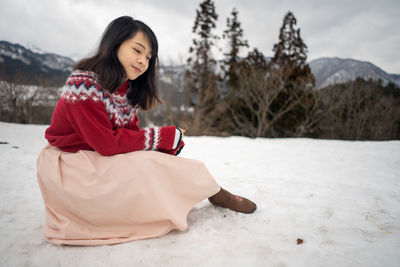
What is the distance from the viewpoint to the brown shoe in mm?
1589

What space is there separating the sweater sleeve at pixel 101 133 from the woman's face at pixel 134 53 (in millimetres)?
371

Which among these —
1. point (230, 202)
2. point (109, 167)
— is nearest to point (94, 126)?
point (109, 167)

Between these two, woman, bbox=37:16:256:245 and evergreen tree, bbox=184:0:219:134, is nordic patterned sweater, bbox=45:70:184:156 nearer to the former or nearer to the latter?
woman, bbox=37:16:256:245

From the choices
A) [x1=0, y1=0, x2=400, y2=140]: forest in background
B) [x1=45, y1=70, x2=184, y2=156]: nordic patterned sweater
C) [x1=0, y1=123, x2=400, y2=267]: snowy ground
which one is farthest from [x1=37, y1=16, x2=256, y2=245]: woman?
[x1=0, y1=0, x2=400, y2=140]: forest in background

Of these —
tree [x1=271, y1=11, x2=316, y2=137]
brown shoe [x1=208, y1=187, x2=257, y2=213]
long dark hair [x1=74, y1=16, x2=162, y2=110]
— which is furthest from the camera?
tree [x1=271, y1=11, x2=316, y2=137]

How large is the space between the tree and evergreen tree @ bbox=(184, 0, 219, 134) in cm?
361

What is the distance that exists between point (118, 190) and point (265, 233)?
101 cm

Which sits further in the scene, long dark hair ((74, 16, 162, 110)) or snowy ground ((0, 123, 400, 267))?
long dark hair ((74, 16, 162, 110))

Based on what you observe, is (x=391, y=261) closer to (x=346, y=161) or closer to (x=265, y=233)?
(x=265, y=233)

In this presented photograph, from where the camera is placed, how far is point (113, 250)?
1157 millimetres

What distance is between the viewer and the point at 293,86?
1069 centimetres

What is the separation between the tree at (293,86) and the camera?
33.8ft

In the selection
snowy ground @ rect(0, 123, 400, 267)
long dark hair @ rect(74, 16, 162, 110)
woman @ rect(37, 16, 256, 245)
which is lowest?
snowy ground @ rect(0, 123, 400, 267)

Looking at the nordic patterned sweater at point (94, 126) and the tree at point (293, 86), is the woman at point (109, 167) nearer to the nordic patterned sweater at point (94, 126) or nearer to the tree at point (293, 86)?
the nordic patterned sweater at point (94, 126)
